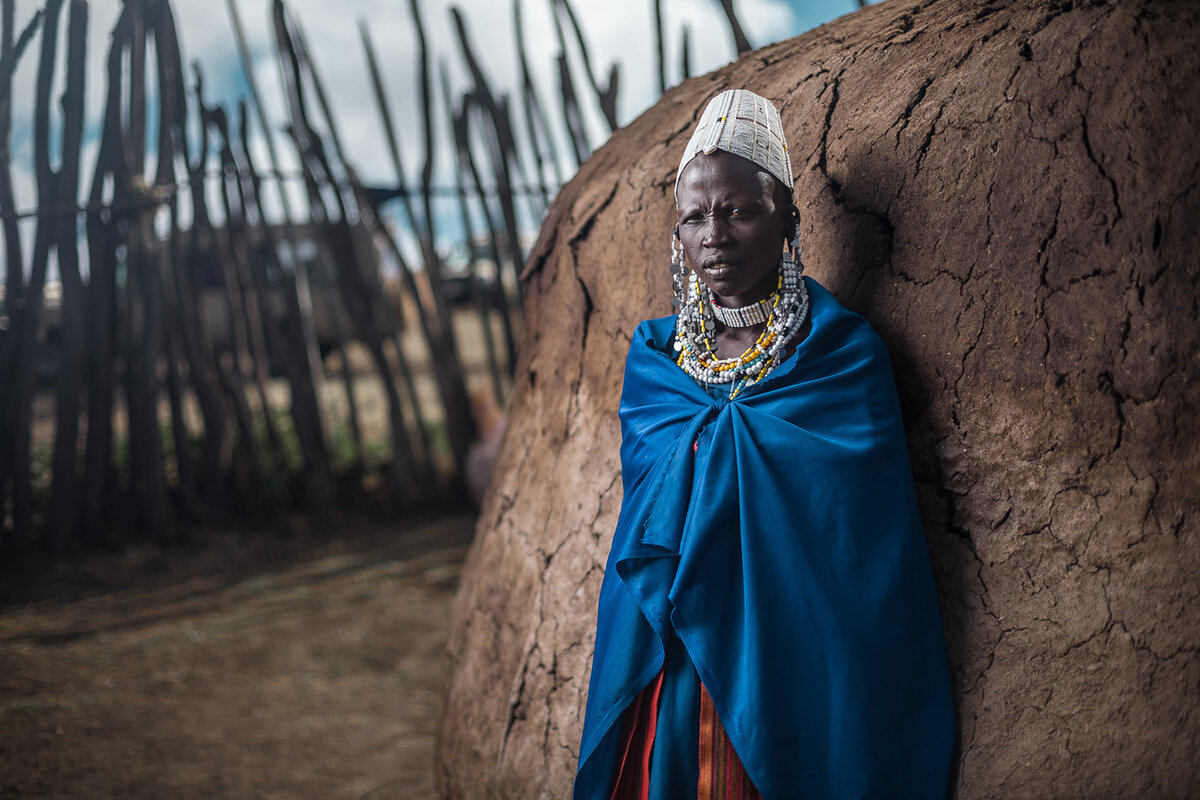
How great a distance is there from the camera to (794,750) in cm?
148

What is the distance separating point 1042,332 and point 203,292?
5.23 metres

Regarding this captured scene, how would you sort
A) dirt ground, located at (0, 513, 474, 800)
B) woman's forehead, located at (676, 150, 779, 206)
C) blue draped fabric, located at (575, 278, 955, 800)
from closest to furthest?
blue draped fabric, located at (575, 278, 955, 800), woman's forehead, located at (676, 150, 779, 206), dirt ground, located at (0, 513, 474, 800)

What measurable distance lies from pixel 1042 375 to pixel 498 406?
4779 mm

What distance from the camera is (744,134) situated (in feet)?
5.42

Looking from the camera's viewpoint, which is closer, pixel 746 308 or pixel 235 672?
pixel 746 308

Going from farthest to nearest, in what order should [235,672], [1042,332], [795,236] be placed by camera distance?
[235,672]
[795,236]
[1042,332]

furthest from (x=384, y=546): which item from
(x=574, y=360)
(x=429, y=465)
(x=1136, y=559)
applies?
(x=1136, y=559)

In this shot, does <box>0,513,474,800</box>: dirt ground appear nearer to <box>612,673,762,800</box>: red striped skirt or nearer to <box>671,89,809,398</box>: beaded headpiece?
<box>612,673,762,800</box>: red striped skirt

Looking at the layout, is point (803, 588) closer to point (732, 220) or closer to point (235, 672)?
point (732, 220)

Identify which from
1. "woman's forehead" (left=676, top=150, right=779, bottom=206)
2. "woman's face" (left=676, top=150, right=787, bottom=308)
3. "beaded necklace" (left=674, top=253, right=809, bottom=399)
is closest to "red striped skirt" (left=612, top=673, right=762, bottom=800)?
"beaded necklace" (left=674, top=253, right=809, bottom=399)

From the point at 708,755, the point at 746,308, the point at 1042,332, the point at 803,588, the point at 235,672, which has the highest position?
the point at 746,308

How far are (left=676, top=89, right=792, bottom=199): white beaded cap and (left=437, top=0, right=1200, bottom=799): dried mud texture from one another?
0.30 metres

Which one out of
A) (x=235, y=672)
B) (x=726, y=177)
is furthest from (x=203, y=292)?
(x=726, y=177)

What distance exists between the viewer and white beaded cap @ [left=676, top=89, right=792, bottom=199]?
1.64 meters
